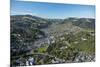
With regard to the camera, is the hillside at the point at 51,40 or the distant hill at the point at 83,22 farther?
the distant hill at the point at 83,22

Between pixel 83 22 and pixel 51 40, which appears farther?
pixel 83 22

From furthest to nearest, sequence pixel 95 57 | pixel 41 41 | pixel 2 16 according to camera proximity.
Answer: pixel 95 57 < pixel 41 41 < pixel 2 16

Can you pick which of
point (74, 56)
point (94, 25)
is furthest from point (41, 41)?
point (94, 25)

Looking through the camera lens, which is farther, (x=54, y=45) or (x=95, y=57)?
(x=95, y=57)

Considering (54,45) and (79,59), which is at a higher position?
(54,45)

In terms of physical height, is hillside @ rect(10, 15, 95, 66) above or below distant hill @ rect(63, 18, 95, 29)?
below

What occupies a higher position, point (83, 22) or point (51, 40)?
Answer: point (83, 22)

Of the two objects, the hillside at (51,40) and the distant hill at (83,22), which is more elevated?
the distant hill at (83,22)

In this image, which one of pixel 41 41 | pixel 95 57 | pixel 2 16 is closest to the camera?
pixel 2 16

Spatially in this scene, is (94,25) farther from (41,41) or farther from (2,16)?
(2,16)

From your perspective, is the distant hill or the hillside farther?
the distant hill

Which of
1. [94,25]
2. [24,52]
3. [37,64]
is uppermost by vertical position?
[94,25]
